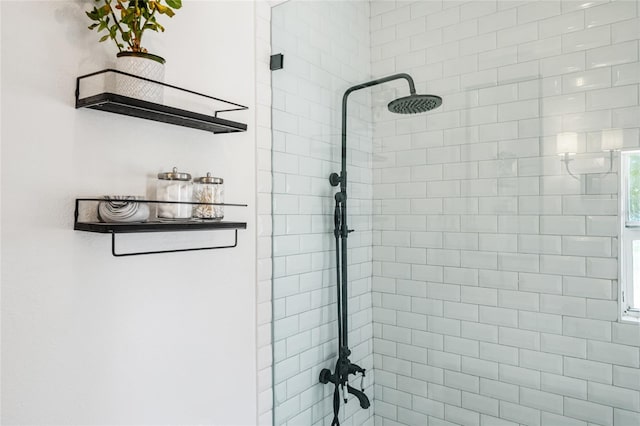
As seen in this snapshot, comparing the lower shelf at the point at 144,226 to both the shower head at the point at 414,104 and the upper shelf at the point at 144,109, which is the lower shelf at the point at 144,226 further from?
Answer: the shower head at the point at 414,104

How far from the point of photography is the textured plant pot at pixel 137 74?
1053 millimetres

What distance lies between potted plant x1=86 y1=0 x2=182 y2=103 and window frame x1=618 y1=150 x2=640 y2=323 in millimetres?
1247

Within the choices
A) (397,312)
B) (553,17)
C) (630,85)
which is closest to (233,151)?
(397,312)

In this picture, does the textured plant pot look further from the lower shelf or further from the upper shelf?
the lower shelf

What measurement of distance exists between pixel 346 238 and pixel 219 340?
0.57 meters

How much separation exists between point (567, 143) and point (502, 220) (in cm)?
28

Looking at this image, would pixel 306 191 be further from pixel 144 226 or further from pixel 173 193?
pixel 144 226

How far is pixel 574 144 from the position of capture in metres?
1.21

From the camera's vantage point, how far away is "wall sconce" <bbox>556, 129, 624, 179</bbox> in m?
1.16

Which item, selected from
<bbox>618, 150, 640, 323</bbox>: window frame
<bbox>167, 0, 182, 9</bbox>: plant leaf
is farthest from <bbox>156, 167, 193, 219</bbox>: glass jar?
<bbox>618, 150, 640, 323</bbox>: window frame

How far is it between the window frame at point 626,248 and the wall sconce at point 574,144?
3 cm

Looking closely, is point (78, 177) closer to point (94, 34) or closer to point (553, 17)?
point (94, 34)

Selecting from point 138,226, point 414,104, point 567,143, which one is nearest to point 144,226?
point 138,226

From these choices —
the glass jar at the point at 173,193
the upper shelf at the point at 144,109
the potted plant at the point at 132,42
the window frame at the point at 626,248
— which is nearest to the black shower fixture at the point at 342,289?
the upper shelf at the point at 144,109
